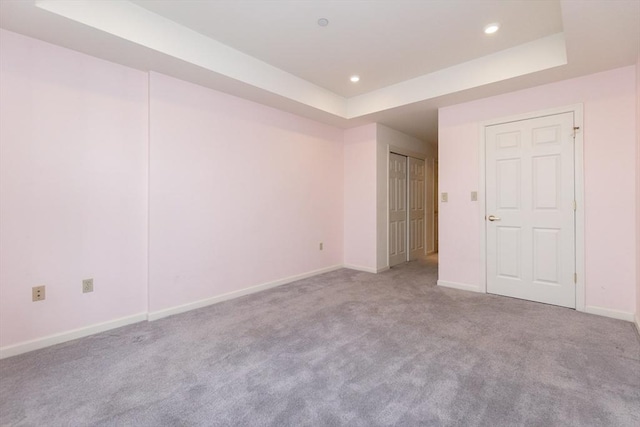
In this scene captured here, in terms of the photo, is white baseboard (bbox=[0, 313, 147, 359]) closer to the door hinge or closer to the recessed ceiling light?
the recessed ceiling light

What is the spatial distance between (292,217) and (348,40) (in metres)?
2.31

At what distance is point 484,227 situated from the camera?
11.7 ft

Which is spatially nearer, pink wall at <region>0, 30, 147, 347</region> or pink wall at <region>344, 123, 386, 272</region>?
pink wall at <region>0, 30, 147, 347</region>

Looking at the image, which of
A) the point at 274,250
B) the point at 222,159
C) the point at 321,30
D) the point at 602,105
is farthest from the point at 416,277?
the point at 321,30

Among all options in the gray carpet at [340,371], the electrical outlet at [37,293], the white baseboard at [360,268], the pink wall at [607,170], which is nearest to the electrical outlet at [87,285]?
the electrical outlet at [37,293]

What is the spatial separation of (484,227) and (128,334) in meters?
3.91

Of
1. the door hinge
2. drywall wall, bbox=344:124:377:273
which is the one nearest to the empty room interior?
the door hinge

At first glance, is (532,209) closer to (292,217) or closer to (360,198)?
(360,198)

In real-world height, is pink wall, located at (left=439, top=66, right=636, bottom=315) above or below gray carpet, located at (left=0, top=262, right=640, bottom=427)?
above

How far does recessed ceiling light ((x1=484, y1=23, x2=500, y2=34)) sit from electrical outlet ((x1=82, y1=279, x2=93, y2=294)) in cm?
412

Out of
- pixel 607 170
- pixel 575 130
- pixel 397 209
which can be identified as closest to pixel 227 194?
pixel 397 209

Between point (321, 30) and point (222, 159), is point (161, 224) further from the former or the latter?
point (321, 30)

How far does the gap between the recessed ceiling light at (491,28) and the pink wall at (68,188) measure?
321cm

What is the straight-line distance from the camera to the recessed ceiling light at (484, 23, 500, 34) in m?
2.54
